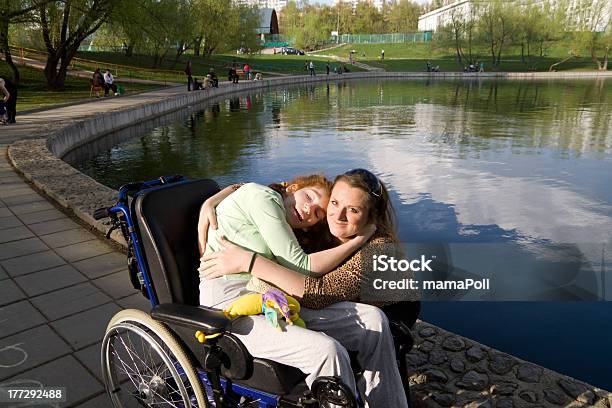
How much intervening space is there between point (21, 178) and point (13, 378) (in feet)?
21.3

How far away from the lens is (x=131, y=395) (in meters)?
2.92

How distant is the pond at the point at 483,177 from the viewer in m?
5.31

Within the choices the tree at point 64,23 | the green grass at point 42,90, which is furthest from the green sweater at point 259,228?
the tree at point 64,23

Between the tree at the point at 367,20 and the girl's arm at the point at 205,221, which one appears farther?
the tree at the point at 367,20

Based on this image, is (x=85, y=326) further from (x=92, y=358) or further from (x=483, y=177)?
(x=483, y=177)

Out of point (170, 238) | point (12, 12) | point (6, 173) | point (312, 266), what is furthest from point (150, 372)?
point (12, 12)

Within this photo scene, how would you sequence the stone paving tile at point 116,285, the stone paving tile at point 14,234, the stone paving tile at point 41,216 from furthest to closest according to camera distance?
the stone paving tile at point 41,216, the stone paving tile at point 14,234, the stone paving tile at point 116,285

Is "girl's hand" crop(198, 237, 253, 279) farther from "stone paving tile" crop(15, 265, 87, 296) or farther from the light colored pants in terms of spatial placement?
"stone paving tile" crop(15, 265, 87, 296)

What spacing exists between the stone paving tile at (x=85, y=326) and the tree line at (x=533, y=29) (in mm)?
73958

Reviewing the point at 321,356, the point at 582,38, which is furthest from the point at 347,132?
the point at 582,38

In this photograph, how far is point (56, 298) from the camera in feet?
13.3

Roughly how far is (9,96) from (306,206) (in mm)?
15858

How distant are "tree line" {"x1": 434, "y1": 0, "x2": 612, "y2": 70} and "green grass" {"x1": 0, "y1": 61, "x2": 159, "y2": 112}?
55644 mm

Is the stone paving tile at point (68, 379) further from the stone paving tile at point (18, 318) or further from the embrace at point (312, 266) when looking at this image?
the embrace at point (312, 266)
